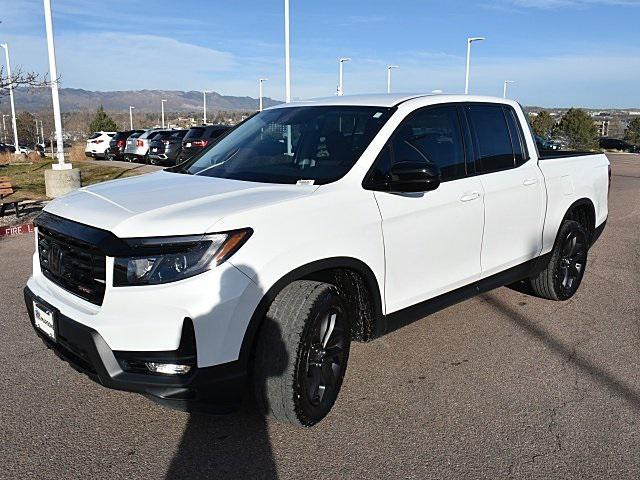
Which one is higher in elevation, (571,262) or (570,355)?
(571,262)

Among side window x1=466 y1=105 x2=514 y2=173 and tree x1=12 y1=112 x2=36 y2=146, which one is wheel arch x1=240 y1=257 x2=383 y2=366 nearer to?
side window x1=466 y1=105 x2=514 y2=173

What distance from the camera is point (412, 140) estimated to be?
3.96 m

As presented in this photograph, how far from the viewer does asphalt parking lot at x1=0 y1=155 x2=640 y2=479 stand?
297 centimetres

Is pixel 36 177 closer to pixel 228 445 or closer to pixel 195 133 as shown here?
pixel 195 133

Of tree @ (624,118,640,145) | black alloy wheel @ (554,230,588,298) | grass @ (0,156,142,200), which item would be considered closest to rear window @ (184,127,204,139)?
grass @ (0,156,142,200)

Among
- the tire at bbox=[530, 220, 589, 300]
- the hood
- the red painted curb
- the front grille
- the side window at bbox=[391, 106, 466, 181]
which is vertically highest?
the side window at bbox=[391, 106, 466, 181]

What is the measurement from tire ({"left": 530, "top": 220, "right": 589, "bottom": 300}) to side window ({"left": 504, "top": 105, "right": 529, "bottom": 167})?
0.90 metres

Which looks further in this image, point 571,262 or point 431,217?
point 571,262

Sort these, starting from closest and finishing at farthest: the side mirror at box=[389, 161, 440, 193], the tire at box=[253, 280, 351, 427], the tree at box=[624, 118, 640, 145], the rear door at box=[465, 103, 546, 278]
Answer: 1. the tire at box=[253, 280, 351, 427]
2. the side mirror at box=[389, 161, 440, 193]
3. the rear door at box=[465, 103, 546, 278]
4. the tree at box=[624, 118, 640, 145]

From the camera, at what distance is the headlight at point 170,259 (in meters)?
2.80

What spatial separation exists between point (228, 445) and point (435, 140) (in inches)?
93.9

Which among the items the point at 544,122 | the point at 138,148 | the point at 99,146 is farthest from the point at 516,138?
the point at 544,122

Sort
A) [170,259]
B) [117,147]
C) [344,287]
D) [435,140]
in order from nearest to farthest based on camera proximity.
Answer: [170,259] → [344,287] → [435,140] → [117,147]

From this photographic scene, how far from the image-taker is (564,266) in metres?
5.63
